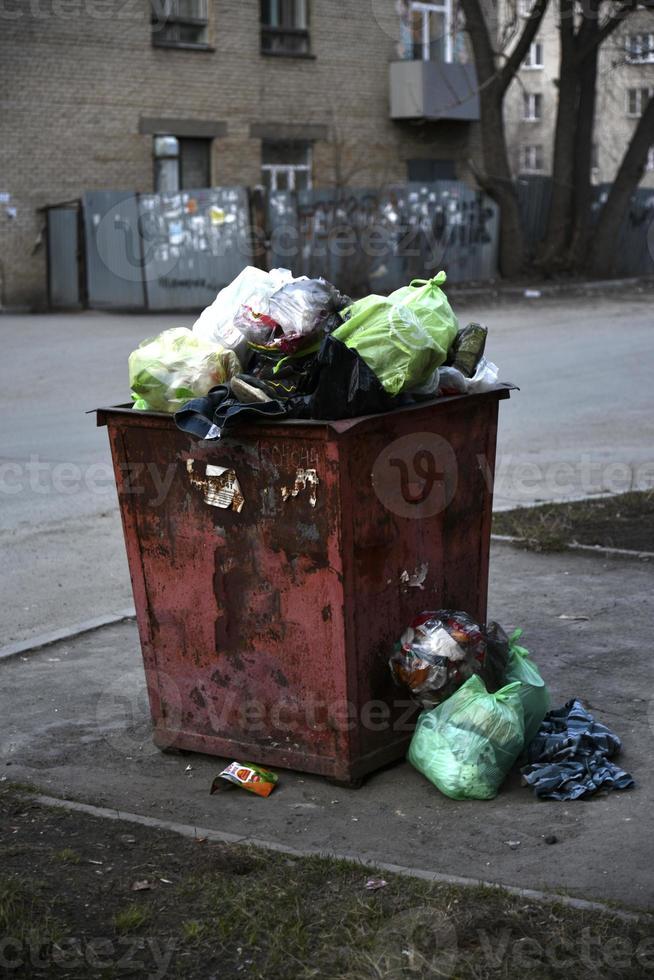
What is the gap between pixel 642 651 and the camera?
5.28 meters

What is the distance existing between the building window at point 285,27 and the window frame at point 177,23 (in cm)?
141

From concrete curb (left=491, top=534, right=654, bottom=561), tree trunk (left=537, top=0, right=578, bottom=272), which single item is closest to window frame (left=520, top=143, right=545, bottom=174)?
tree trunk (left=537, top=0, right=578, bottom=272)

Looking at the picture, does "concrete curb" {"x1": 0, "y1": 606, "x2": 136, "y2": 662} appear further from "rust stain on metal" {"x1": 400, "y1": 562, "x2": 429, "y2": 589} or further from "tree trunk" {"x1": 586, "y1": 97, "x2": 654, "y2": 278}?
"tree trunk" {"x1": 586, "y1": 97, "x2": 654, "y2": 278}

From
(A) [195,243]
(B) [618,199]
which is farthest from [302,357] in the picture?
(B) [618,199]

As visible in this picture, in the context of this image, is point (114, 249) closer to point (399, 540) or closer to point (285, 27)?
point (285, 27)

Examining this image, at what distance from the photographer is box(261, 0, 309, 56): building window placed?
25.6 m

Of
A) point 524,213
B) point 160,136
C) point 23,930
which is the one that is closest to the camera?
point 23,930

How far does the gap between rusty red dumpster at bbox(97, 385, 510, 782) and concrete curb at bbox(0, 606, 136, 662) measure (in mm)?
1324

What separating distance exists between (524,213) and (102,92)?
9.76 meters

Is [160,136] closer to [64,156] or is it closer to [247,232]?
[64,156]

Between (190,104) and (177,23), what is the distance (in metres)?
1.53

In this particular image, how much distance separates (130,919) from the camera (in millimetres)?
3137

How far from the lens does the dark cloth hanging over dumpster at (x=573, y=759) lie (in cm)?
393

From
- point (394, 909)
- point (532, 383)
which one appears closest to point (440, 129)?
point (532, 383)
